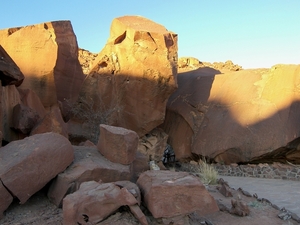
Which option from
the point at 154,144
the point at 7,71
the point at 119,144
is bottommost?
the point at 154,144

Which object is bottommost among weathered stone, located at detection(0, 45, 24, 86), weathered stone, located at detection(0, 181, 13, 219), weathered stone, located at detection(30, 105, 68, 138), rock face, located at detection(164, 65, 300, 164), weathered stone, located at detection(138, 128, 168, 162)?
weathered stone, located at detection(138, 128, 168, 162)

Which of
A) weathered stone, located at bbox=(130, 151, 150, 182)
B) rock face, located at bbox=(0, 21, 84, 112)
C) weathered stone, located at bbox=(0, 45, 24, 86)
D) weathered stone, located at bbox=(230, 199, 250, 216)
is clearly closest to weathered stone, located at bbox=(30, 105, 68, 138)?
weathered stone, located at bbox=(0, 45, 24, 86)

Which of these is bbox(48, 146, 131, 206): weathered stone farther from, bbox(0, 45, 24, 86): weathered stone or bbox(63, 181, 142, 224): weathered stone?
bbox(0, 45, 24, 86): weathered stone

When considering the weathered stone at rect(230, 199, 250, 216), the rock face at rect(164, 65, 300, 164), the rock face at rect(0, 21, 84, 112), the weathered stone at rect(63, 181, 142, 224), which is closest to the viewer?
the weathered stone at rect(63, 181, 142, 224)

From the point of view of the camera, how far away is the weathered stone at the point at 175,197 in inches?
123

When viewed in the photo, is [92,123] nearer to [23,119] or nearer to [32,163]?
[23,119]

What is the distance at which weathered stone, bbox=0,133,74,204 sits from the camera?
342 cm

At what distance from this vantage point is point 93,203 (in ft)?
9.58

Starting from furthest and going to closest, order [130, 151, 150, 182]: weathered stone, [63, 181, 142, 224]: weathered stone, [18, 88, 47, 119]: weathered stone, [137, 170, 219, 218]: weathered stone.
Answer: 1. [18, 88, 47, 119]: weathered stone
2. [130, 151, 150, 182]: weathered stone
3. [137, 170, 219, 218]: weathered stone
4. [63, 181, 142, 224]: weathered stone

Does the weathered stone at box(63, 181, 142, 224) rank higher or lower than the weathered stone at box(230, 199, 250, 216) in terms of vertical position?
higher

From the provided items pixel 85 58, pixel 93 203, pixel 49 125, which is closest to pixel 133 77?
pixel 49 125

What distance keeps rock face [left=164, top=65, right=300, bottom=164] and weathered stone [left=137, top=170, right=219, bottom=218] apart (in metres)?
5.65

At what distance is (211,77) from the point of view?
11461 mm

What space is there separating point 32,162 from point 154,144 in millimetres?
7290
